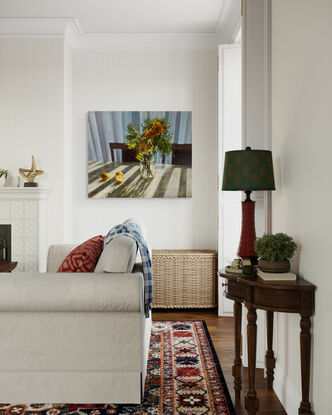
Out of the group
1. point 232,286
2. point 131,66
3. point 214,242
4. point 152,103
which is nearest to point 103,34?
point 131,66

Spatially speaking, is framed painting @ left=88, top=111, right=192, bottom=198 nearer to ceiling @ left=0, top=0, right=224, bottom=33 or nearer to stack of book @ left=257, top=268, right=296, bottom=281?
ceiling @ left=0, top=0, right=224, bottom=33

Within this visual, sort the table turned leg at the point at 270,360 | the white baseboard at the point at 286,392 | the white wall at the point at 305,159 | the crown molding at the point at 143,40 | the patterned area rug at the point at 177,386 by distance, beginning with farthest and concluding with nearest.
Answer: the crown molding at the point at 143,40, the table turned leg at the point at 270,360, the patterned area rug at the point at 177,386, the white baseboard at the point at 286,392, the white wall at the point at 305,159

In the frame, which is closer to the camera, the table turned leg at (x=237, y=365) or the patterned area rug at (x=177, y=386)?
the patterned area rug at (x=177, y=386)

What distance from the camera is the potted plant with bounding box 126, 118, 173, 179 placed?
5086 millimetres

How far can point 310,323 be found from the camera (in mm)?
2027

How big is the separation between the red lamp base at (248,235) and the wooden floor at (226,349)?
80 centimetres

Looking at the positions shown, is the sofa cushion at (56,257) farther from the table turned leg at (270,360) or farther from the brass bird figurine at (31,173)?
the table turned leg at (270,360)

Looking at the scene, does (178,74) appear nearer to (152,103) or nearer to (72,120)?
(152,103)

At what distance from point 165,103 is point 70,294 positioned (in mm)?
3291

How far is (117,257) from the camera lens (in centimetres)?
245

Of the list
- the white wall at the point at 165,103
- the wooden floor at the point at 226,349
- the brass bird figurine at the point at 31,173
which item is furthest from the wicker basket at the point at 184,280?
the brass bird figurine at the point at 31,173

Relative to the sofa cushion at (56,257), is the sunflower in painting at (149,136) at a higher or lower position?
higher

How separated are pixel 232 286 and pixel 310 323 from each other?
1.67ft

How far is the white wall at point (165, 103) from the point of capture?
5109mm
